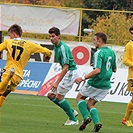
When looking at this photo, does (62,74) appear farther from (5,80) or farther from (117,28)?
(117,28)

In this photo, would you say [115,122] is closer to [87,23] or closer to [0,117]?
[0,117]

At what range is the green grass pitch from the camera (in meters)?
13.5

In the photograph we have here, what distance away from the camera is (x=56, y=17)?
1240 inches

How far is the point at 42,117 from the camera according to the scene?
16062 millimetres

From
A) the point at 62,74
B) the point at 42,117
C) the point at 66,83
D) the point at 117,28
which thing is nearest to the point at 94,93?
the point at 62,74

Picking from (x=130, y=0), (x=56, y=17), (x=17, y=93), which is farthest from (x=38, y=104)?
(x=130, y=0)

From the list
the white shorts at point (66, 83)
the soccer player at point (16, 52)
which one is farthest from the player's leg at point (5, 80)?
the white shorts at point (66, 83)

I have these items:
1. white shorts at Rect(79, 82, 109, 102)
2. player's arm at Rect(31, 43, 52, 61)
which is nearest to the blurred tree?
white shorts at Rect(79, 82, 109, 102)

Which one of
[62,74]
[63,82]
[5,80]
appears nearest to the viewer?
[5,80]

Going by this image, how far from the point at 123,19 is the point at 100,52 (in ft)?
72.2

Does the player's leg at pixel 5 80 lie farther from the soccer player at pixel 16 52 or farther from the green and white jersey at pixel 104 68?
the green and white jersey at pixel 104 68

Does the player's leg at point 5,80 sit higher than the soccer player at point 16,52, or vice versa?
the soccer player at point 16,52

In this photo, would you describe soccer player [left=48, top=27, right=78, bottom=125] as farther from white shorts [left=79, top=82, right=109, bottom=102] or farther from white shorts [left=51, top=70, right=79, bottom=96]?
white shorts [left=79, top=82, right=109, bottom=102]

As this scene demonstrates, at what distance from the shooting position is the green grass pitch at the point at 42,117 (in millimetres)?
13539
